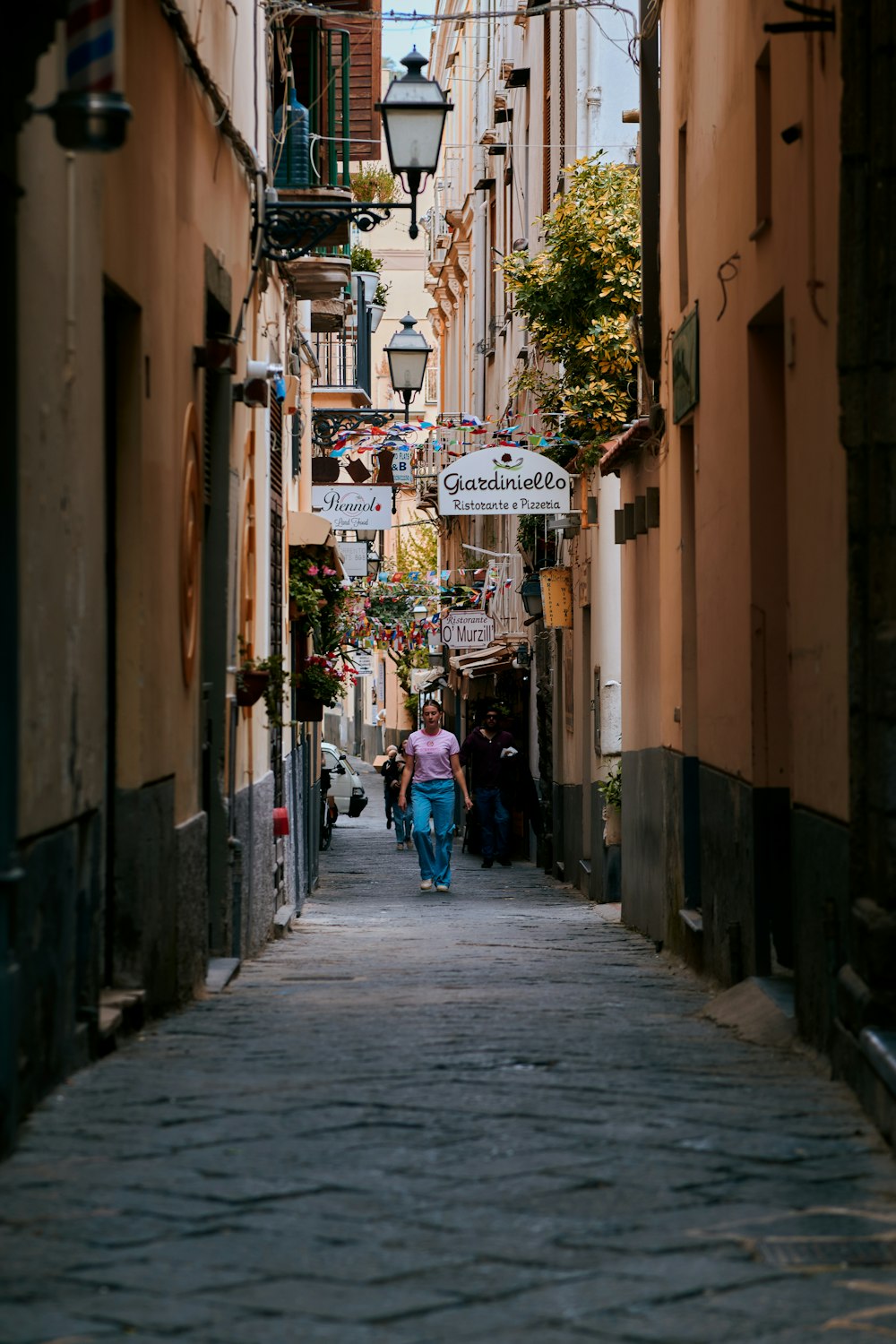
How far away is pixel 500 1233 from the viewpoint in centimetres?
474

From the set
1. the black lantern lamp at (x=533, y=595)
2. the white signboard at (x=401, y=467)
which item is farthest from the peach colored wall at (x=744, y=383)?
the white signboard at (x=401, y=467)

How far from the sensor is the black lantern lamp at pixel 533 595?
24.7 m

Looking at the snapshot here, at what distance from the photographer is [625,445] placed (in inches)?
595

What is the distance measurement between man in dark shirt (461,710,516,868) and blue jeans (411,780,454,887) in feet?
16.9

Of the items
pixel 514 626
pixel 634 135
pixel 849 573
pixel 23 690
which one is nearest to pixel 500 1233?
pixel 23 690

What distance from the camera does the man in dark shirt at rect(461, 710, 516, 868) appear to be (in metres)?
25.2

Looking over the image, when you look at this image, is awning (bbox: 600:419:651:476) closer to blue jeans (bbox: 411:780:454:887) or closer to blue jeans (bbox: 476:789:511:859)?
blue jeans (bbox: 411:780:454:887)

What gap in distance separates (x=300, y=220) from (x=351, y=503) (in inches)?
380

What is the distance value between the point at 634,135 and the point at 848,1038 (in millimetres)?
17828

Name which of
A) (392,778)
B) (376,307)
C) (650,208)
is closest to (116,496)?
(650,208)

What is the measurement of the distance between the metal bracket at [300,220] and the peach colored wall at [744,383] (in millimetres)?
2114

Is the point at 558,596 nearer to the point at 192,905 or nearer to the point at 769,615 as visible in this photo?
the point at 769,615

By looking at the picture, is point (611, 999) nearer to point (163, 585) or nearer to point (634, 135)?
point (163, 585)

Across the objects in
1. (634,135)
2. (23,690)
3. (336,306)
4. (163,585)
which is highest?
(634,135)
